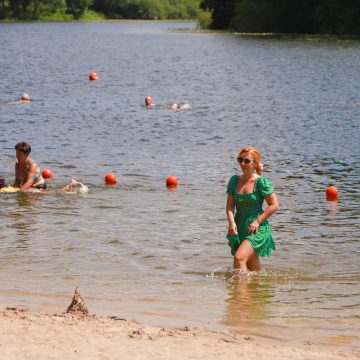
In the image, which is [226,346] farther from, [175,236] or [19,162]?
[19,162]

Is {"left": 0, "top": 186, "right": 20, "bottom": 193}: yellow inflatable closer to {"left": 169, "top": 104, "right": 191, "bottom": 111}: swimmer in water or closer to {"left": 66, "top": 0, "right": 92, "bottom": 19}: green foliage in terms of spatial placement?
{"left": 169, "top": 104, "right": 191, "bottom": 111}: swimmer in water

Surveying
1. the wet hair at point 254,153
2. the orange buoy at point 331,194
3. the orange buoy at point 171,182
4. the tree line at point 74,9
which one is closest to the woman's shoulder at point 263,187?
the wet hair at point 254,153

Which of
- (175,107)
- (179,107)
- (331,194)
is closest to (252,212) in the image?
(331,194)

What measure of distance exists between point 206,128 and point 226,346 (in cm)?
2106

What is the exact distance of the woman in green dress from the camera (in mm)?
10531

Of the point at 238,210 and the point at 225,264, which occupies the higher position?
Answer: the point at 238,210

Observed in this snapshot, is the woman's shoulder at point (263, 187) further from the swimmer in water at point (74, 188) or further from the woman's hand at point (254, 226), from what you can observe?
the swimmer in water at point (74, 188)

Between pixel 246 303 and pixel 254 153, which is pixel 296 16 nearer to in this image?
pixel 254 153

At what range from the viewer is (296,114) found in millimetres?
32469

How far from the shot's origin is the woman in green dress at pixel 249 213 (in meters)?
10.5

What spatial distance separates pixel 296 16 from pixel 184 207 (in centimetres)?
8178

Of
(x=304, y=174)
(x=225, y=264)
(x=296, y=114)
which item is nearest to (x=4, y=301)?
(x=225, y=264)

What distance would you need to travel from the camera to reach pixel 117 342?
7.83 meters

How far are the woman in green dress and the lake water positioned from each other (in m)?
0.48
